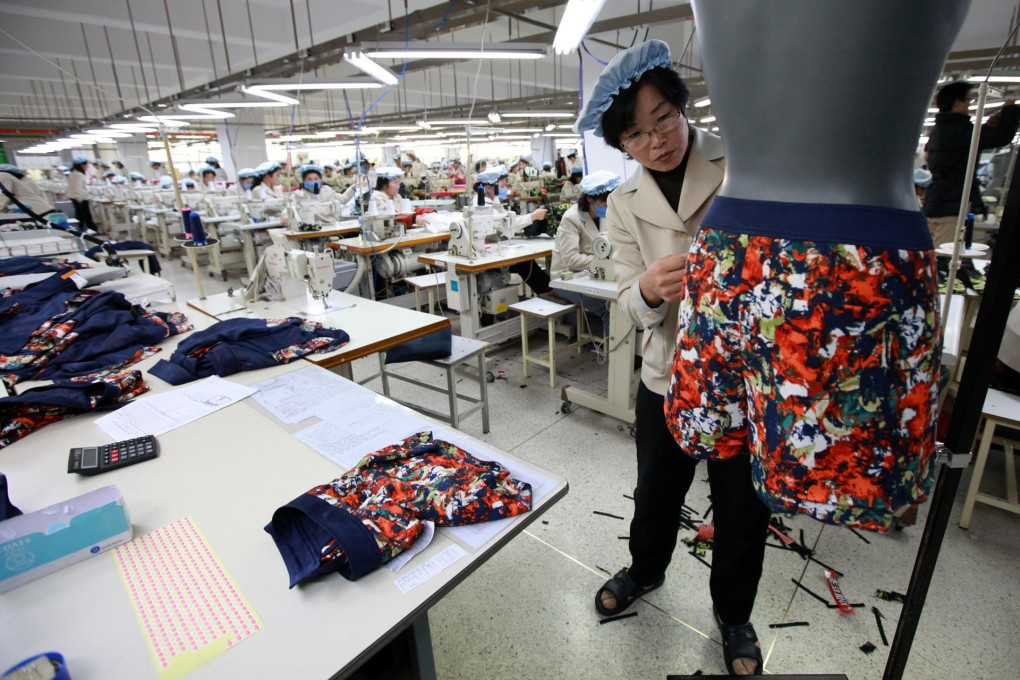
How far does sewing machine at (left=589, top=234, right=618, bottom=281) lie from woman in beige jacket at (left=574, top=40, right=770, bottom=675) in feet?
4.84

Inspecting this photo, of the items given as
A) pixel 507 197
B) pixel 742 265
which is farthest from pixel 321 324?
pixel 507 197

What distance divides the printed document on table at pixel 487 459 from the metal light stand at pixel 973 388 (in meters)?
0.68

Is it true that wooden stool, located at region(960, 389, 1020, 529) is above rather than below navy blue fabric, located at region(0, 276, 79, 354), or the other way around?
below

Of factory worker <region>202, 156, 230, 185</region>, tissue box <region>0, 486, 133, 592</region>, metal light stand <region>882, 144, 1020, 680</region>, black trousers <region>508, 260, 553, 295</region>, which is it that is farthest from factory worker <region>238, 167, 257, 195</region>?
metal light stand <region>882, 144, 1020, 680</region>

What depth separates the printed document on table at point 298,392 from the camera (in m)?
1.50

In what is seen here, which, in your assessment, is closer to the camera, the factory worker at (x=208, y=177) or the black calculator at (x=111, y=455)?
the black calculator at (x=111, y=455)

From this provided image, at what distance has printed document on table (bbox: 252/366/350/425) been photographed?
1.50 meters

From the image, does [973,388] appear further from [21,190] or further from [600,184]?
[21,190]

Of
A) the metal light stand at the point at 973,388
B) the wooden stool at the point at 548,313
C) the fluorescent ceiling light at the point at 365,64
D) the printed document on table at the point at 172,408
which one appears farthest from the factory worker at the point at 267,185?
the metal light stand at the point at 973,388

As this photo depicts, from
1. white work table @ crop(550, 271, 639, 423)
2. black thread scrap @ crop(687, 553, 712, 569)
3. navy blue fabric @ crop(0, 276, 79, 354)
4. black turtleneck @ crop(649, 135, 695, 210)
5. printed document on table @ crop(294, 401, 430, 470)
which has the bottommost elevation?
black thread scrap @ crop(687, 553, 712, 569)

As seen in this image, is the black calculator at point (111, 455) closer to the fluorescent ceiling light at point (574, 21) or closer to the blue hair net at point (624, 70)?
the blue hair net at point (624, 70)

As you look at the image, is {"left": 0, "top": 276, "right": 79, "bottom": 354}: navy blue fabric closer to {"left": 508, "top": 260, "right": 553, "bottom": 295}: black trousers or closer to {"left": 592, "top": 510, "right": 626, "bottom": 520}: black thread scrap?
{"left": 592, "top": 510, "right": 626, "bottom": 520}: black thread scrap

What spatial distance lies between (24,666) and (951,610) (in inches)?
98.2

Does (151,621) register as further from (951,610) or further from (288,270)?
(951,610)
